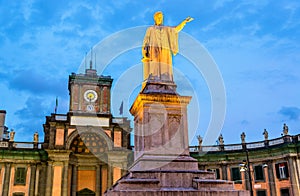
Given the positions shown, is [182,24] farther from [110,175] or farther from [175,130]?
[110,175]

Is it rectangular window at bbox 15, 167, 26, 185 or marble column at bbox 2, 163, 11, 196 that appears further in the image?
rectangular window at bbox 15, 167, 26, 185

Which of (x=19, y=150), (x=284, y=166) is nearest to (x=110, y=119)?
(x=19, y=150)

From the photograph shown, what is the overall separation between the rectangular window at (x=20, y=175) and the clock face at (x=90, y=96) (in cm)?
1196

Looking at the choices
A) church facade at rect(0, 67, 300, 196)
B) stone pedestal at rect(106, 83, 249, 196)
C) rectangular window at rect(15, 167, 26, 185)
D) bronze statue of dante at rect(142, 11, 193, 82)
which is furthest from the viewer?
rectangular window at rect(15, 167, 26, 185)

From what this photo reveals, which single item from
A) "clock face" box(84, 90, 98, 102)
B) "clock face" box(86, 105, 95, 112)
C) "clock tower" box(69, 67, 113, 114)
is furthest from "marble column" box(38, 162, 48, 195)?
"clock face" box(84, 90, 98, 102)

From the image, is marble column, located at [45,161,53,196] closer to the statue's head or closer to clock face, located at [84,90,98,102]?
clock face, located at [84,90,98,102]

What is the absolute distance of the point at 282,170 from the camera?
121ft

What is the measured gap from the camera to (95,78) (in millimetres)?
45594

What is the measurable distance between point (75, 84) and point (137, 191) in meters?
36.3

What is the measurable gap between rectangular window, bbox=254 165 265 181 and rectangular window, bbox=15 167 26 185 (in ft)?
89.5

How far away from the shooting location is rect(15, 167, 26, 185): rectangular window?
3717 centimetres

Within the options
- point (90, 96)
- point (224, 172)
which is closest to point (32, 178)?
point (90, 96)

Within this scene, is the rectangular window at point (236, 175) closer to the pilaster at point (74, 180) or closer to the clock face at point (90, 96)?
the pilaster at point (74, 180)

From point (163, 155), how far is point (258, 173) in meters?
30.9
